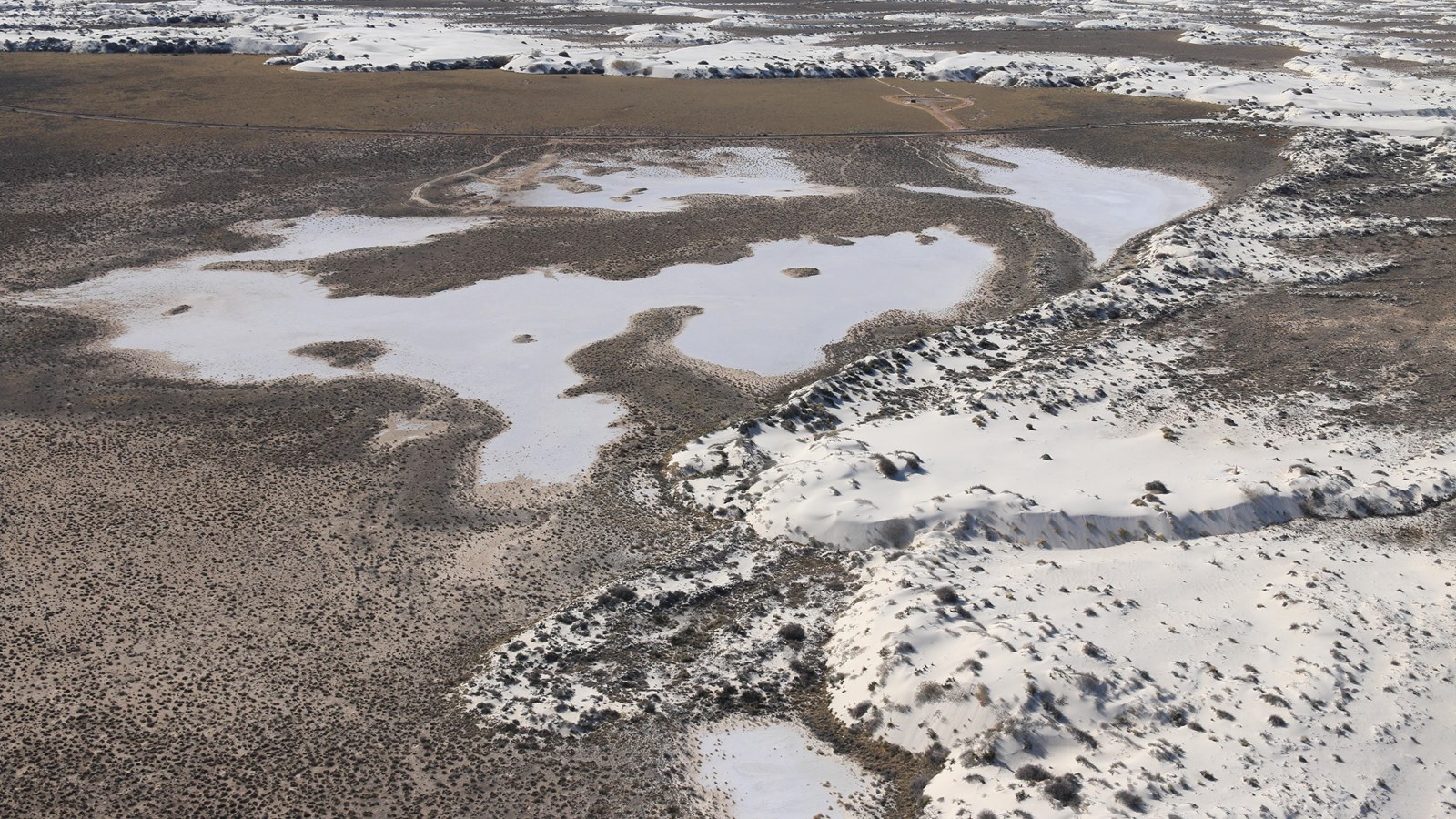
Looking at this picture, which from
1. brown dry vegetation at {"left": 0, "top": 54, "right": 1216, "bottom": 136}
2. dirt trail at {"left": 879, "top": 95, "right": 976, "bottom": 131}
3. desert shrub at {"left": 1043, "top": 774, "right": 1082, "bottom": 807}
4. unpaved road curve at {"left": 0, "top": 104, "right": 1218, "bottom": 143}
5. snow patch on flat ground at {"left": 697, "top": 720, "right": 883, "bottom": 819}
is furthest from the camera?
dirt trail at {"left": 879, "top": 95, "right": 976, "bottom": 131}

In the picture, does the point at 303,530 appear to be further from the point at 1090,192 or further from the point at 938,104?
the point at 938,104

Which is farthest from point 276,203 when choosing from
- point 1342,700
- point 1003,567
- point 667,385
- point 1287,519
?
point 1342,700

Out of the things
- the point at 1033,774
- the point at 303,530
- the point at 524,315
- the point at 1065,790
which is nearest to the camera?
the point at 1065,790

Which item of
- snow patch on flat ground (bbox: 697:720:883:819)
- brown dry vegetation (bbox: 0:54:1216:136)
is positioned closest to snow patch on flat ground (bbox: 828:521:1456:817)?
snow patch on flat ground (bbox: 697:720:883:819)

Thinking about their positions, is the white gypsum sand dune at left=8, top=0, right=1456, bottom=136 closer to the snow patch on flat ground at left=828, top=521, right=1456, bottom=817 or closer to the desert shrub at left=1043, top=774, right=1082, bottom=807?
the snow patch on flat ground at left=828, top=521, right=1456, bottom=817

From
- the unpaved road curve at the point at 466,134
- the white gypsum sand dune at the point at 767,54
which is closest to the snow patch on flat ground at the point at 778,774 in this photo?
the unpaved road curve at the point at 466,134

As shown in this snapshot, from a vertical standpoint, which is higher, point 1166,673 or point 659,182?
point 659,182

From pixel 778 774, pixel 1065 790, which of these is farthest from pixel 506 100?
pixel 1065 790

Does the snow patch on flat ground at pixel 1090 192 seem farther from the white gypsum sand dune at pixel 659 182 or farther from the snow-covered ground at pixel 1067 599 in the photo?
the snow-covered ground at pixel 1067 599
